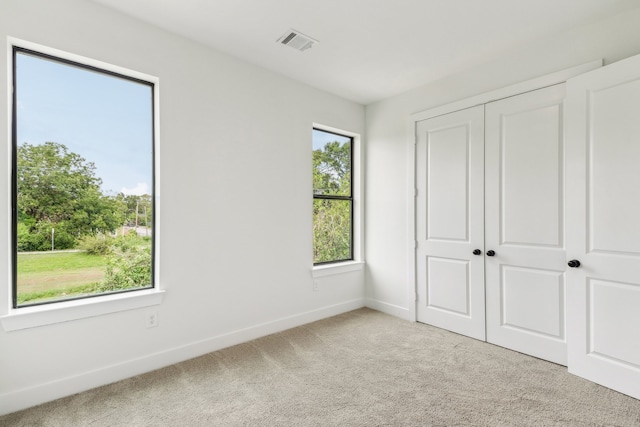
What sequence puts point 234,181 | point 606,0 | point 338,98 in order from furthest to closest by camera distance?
point 338,98 < point 234,181 < point 606,0

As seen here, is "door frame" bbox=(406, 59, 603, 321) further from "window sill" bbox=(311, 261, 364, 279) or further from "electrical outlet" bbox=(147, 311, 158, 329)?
"electrical outlet" bbox=(147, 311, 158, 329)

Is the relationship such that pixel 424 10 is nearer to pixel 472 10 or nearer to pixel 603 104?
pixel 472 10

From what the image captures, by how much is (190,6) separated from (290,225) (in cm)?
207

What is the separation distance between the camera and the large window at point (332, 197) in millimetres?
3771

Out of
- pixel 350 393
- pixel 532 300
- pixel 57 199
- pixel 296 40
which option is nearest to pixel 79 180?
pixel 57 199

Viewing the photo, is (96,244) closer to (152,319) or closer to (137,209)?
(137,209)

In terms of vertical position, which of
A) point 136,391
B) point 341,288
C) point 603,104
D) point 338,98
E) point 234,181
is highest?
point 338,98

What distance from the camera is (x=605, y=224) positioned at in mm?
2209

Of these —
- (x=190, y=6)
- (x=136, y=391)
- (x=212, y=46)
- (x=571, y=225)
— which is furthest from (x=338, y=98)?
(x=136, y=391)

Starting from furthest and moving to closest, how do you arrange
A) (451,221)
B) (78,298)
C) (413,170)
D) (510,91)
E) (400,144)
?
(400,144)
(413,170)
(451,221)
(510,91)
(78,298)

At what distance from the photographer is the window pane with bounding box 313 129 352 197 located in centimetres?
379

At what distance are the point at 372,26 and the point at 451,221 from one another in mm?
2006

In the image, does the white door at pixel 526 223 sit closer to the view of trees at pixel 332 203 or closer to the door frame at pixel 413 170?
the door frame at pixel 413 170

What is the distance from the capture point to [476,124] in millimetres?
3064
